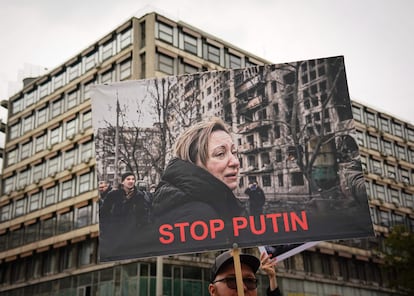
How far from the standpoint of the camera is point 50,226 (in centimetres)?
4134

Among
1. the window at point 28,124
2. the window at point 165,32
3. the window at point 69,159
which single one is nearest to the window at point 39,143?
the window at point 28,124

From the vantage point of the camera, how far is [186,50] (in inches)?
1542

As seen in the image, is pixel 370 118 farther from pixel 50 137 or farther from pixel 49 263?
pixel 49 263

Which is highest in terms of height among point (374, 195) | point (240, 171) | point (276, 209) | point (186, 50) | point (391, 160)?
point (186, 50)

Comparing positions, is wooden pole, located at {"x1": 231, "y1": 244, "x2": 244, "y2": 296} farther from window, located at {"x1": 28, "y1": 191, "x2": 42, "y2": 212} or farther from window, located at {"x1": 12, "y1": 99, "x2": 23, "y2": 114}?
window, located at {"x1": 12, "y1": 99, "x2": 23, "y2": 114}

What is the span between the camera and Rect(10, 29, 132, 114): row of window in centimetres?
3950

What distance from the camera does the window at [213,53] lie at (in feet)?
133

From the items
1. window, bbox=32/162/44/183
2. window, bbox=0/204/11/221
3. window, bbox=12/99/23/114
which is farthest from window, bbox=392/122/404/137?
window, bbox=0/204/11/221

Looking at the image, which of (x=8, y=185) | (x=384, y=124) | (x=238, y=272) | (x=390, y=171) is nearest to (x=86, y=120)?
(x=8, y=185)

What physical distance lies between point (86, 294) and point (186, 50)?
16.0m

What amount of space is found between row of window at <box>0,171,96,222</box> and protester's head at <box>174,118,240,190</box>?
1289 inches

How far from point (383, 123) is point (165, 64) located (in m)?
24.0

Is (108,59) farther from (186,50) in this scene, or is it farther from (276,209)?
(276,209)

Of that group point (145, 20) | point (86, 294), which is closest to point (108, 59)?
point (145, 20)
